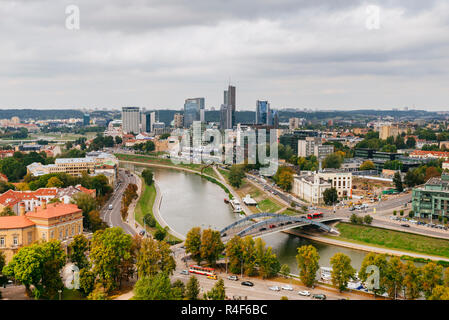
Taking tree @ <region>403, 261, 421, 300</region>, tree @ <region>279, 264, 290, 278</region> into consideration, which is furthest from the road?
tree @ <region>403, 261, 421, 300</region>

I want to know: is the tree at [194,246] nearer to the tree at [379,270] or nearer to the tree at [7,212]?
the tree at [379,270]

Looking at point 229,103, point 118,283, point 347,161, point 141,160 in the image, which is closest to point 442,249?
point 118,283

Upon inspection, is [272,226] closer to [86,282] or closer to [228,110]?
[86,282]

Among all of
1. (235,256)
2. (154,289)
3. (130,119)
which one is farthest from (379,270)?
(130,119)

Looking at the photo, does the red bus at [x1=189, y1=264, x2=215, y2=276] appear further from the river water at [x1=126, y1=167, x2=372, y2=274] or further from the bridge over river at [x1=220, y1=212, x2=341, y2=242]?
the bridge over river at [x1=220, y1=212, x2=341, y2=242]

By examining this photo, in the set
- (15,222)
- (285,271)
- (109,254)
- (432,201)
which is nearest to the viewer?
(109,254)
